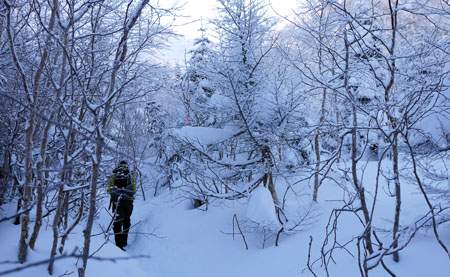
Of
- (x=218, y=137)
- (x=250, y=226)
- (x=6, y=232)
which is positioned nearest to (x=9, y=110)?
(x=6, y=232)

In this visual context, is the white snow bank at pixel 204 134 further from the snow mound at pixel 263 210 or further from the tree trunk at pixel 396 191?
the tree trunk at pixel 396 191

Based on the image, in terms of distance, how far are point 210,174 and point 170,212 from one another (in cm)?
298

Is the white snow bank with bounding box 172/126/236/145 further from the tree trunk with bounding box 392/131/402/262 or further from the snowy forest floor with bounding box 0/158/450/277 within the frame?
the tree trunk with bounding box 392/131/402/262

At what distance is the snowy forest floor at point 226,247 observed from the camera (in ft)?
12.4

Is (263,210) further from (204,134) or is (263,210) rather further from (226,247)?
(204,134)

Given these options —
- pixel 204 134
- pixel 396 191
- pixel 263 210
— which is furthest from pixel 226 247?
pixel 396 191

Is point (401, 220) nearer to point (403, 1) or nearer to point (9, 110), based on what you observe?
point (403, 1)

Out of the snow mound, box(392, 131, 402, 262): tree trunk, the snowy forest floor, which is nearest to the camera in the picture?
box(392, 131, 402, 262): tree trunk

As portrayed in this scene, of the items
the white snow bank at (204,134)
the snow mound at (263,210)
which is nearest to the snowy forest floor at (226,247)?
the snow mound at (263,210)

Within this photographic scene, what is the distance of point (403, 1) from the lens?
361cm

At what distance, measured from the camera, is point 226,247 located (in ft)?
22.4

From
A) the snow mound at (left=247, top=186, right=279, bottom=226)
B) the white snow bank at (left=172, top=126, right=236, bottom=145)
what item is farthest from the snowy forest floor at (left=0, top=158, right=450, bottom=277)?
the white snow bank at (left=172, top=126, right=236, bottom=145)

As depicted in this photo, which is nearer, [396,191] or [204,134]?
[396,191]

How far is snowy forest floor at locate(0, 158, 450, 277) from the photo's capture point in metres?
3.78
